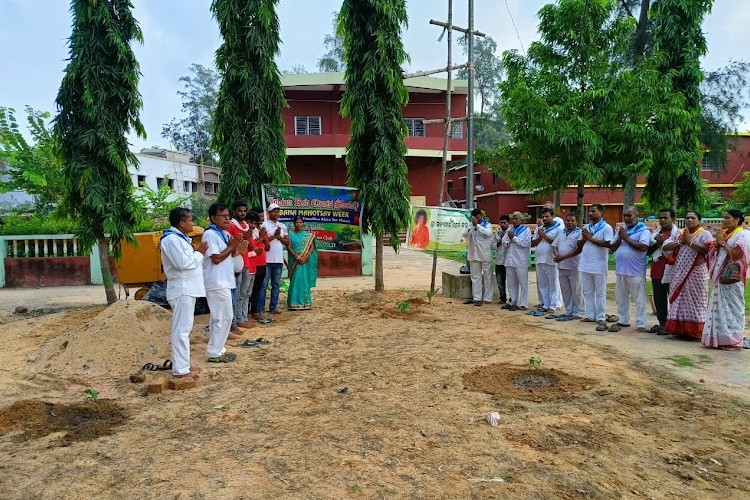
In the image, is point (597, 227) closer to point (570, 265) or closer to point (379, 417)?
point (570, 265)

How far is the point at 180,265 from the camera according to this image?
4.74m

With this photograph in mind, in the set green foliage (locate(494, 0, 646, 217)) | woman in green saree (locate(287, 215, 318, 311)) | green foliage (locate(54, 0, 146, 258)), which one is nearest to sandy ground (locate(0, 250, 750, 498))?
woman in green saree (locate(287, 215, 318, 311))

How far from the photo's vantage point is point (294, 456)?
328cm

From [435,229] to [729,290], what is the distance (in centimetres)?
490

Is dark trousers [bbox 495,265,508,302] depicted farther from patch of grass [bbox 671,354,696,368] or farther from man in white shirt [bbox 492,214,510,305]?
patch of grass [bbox 671,354,696,368]

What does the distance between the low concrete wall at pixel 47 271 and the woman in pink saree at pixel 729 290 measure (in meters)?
12.4

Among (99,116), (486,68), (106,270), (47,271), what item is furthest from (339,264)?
(486,68)

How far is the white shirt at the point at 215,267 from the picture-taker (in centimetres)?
548

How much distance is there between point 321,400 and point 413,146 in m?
20.8

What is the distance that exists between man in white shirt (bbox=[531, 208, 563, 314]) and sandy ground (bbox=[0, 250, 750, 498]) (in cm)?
154

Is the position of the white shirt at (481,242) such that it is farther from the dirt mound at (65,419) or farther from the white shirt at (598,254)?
the dirt mound at (65,419)

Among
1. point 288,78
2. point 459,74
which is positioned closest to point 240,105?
point 288,78

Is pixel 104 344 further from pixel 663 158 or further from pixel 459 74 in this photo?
pixel 459 74

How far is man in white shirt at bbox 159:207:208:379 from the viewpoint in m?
4.73
